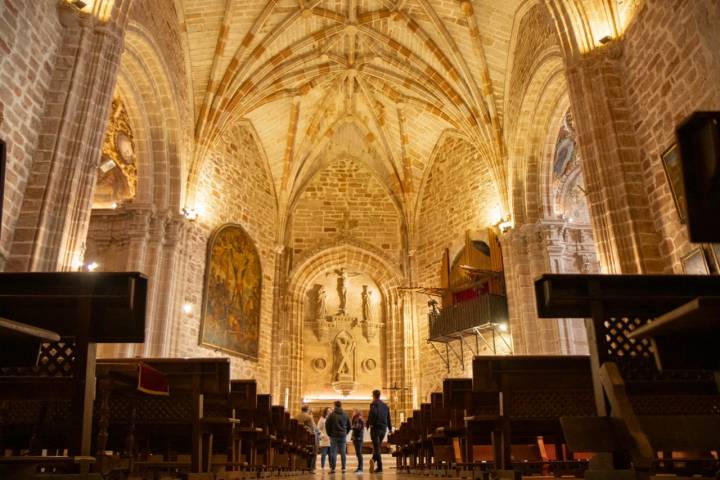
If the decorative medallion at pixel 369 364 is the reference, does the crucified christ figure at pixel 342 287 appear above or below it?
above

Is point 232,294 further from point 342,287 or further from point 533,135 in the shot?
point 533,135

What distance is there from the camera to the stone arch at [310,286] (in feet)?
61.5

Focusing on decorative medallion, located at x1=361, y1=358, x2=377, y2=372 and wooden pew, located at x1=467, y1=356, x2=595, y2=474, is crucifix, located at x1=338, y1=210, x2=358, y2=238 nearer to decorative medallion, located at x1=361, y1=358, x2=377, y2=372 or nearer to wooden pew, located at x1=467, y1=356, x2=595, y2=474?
decorative medallion, located at x1=361, y1=358, x2=377, y2=372

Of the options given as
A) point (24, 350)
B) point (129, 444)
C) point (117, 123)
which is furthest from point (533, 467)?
point (117, 123)

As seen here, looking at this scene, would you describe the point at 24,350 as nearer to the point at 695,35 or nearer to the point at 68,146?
the point at 68,146

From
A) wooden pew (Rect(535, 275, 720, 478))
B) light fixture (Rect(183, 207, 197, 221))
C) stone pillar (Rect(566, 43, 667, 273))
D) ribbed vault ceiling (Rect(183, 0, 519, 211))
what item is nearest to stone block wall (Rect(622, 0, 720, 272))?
stone pillar (Rect(566, 43, 667, 273))

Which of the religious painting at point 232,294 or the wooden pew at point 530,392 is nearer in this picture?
the wooden pew at point 530,392

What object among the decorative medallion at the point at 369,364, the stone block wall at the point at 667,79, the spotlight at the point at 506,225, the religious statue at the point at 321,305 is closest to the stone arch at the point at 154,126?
the religious statue at the point at 321,305

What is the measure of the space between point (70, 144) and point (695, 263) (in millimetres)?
8743

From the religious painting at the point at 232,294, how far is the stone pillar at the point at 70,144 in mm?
7232

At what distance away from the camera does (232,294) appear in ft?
54.6

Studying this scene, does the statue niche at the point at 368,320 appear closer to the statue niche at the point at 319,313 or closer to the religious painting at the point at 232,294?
the statue niche at the point at 319,313

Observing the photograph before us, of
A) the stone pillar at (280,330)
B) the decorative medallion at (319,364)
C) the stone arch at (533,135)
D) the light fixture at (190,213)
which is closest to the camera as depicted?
the stone arch at (533,135)

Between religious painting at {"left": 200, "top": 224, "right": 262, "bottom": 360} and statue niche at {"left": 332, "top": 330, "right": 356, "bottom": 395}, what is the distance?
310 cm
